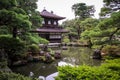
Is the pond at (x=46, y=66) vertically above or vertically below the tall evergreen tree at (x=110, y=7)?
below

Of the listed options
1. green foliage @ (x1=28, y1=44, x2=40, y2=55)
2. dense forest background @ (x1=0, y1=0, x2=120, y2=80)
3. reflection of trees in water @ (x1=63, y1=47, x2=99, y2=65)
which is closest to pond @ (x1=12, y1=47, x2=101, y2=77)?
reflection of trees in water @ (x1=63, y1=47, x2=99, y2=65)

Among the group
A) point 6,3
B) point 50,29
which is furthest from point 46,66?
point 50,29

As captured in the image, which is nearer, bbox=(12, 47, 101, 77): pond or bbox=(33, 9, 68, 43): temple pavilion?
bbox=(12, 47, 101, 77): pond

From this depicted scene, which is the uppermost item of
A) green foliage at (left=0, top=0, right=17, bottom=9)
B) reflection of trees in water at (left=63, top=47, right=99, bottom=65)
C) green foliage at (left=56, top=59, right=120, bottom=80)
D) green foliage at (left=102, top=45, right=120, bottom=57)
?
green foliage at (left=0, top=0, right=17, bottom=9)

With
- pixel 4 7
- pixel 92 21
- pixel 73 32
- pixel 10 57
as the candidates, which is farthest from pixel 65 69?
pixel 73 32

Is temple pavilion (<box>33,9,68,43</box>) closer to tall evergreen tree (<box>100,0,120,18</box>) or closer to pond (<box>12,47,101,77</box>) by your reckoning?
pond (<box>12,47,101,77</box>)

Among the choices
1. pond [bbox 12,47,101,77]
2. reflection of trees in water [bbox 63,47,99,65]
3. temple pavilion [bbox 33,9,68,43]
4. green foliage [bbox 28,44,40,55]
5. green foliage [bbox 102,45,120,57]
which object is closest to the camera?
pond [bbox 12,47,101,77]

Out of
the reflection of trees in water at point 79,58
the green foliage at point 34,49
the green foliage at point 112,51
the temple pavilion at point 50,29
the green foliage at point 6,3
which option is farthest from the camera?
the temple pavilion at point 50,29

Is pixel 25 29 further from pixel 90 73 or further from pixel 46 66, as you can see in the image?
pixel 90 73

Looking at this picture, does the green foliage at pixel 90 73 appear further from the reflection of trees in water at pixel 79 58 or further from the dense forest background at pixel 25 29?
the reflection of trees in water at pixel 79 58

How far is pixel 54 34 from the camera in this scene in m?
33.8

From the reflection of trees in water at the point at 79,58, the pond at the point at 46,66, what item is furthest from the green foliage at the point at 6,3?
the reflection of trees in water at the point at 79,58

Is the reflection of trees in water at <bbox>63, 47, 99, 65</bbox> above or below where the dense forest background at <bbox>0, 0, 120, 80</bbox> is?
below

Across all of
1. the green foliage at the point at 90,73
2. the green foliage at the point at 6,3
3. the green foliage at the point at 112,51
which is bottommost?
the green foliage at the point at 112,51
